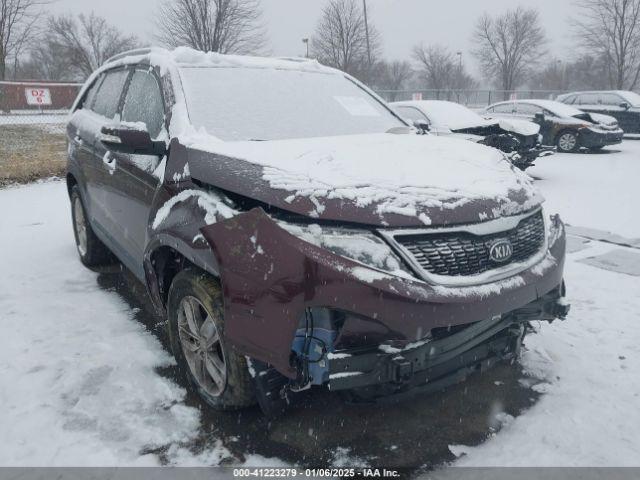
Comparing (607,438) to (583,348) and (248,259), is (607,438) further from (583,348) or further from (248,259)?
(248,259)

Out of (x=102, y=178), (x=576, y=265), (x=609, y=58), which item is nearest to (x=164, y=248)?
(x=102, y=178)

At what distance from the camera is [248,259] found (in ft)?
6.71

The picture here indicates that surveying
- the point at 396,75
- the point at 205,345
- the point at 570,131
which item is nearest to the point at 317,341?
the point at 205,345

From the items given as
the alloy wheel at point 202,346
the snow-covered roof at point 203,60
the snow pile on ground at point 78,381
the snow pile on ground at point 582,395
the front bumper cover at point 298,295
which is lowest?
the snow pile on ground at point 582,395

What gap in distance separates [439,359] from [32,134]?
54.6 feet

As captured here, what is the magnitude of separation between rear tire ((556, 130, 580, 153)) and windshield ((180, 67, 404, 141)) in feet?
35.4

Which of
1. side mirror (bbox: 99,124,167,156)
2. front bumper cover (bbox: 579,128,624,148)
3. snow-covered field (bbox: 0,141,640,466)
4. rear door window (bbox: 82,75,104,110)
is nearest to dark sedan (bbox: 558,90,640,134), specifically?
front bumper cover (bbox: 579,128,624,148)

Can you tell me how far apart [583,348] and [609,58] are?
34.1m

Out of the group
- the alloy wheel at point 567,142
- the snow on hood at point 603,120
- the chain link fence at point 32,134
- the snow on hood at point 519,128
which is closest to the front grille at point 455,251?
the chain link fence at point 32,134

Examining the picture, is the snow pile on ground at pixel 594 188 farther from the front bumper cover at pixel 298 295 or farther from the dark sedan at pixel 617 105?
the front bumper cover at pixel 298 295

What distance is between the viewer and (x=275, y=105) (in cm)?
338

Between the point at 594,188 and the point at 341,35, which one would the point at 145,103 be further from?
the point at 341,35

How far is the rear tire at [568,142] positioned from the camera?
13039 millimetres

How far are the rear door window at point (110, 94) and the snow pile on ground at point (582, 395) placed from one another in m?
3.34
